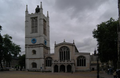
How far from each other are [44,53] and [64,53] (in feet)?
26.1

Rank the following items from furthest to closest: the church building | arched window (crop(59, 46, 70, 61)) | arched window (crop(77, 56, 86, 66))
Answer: arched window (crop(59, 46, 70, 61)) → arched window (crop(77, 56, 86, 66)) → the church building

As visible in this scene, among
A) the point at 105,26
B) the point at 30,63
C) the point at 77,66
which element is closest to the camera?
the point at 105,26

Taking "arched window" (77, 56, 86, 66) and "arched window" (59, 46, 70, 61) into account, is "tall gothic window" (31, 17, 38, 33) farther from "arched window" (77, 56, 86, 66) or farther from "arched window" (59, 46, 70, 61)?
"arched window" (77, 56, 86, 66)

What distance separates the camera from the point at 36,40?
2125 inches

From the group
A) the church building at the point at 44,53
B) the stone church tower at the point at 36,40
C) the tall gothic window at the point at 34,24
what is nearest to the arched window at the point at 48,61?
the church building at the point at 44,53

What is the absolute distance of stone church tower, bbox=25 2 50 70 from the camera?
52.1 metres

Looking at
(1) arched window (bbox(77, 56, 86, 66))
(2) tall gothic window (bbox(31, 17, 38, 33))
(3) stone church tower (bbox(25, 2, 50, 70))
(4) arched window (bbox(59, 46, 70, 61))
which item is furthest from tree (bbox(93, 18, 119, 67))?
(2) tall gothic window (bbox(31, 17, 38, 33))

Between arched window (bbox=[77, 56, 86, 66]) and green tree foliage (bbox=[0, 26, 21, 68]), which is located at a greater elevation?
green tree foliage (bbox=[0, 26, 21, 68])

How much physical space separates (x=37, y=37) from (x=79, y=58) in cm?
1764

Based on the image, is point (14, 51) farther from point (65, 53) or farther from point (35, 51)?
point (65, 53)

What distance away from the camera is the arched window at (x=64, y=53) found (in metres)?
50.2

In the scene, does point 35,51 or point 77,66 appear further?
point 35,51

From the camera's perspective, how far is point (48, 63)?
51.6 m

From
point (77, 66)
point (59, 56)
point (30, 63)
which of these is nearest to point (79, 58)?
point (77, 66)
